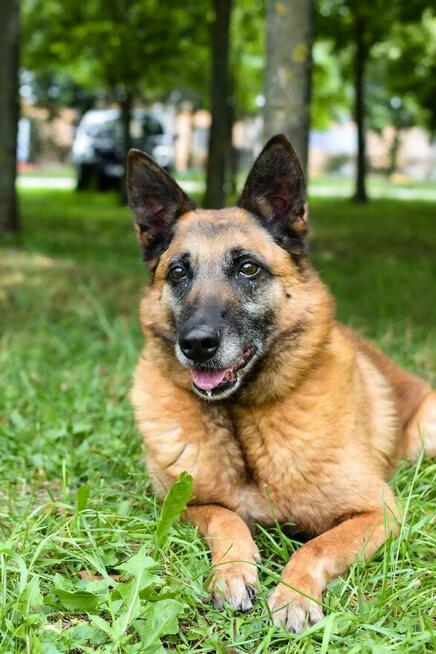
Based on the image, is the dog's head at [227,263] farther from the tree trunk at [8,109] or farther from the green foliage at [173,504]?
the tree trunk at [8,109]

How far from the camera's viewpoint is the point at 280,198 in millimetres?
3434

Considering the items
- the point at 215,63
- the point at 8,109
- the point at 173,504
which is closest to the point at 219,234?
the point at 173,504

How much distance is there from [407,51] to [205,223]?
16.9 meters

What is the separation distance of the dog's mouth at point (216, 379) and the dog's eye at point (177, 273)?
1.52 feet

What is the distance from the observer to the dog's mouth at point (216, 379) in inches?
122

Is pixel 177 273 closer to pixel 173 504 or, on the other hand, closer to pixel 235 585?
pixel 173 504

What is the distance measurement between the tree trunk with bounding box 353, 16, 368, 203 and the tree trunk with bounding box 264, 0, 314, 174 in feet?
41.7

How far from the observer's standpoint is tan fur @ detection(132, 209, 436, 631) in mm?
2957

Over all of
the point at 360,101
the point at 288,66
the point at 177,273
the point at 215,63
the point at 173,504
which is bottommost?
the point at 173,504

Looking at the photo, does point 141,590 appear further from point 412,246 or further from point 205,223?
point 412,246

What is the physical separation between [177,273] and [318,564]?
54.7 inches

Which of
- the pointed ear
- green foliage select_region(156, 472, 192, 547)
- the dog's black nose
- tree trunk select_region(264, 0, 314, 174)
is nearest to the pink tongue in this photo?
the dog's black nose

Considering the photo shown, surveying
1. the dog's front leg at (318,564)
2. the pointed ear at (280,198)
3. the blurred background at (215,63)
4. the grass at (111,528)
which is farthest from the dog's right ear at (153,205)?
the blurred background at (215,63)

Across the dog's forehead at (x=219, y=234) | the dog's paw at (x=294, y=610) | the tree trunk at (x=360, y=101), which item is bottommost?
the dog's paw at (x=294, y=610)
